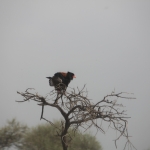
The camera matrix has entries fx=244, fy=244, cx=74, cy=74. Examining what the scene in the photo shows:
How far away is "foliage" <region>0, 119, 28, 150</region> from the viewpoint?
8.40 m

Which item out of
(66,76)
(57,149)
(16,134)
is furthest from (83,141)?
(66,76)

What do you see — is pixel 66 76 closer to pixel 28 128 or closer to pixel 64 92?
pixel 64 92

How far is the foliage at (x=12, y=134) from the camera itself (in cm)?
840

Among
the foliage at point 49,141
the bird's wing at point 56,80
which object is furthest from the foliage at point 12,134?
the bird's wing at point 56,80

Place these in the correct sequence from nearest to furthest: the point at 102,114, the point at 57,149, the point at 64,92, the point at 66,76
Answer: the point at 102,114 < the point at 64,92 < the point at 66,76 < the point at 57,149

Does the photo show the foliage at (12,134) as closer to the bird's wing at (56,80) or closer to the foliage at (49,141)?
the foliage at (49,141)

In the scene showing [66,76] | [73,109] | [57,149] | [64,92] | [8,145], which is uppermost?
[8,145]

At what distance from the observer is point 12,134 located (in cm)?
862

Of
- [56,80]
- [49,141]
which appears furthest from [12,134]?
[56,80]

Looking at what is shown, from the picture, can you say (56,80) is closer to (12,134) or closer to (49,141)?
(49,141)

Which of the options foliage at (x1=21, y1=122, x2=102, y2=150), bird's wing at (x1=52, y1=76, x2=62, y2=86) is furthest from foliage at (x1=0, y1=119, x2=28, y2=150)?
bird's wing at (x1=52, y1=76, x2=62, y2=86)

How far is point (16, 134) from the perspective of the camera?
866 cm

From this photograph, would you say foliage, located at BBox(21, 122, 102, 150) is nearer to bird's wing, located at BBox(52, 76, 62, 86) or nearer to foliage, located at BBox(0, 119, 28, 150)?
foliage, located at BBox(0, 119, 28, 150)

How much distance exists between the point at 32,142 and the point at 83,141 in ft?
6.11
